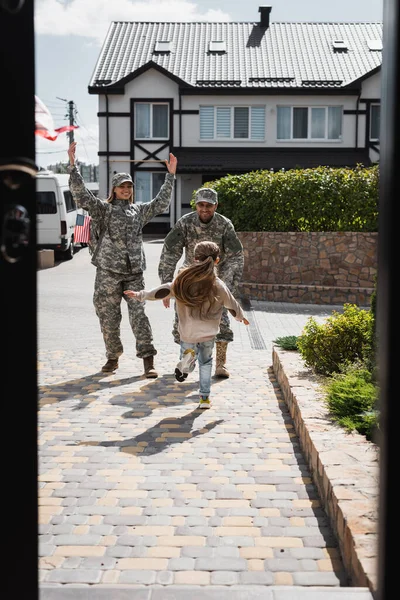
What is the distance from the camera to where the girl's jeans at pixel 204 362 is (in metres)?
6.88

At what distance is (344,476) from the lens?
13.9 ft

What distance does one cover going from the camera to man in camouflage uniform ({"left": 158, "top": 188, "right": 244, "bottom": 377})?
8.14m

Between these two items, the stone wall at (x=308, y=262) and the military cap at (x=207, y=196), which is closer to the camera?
the military cap at (x=207, y=196)

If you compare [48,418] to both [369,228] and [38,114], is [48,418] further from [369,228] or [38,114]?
[369,228]

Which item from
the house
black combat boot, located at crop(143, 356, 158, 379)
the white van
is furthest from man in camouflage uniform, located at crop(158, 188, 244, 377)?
the house

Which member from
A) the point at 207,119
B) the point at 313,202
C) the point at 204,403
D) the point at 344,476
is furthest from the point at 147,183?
the point at 344,476

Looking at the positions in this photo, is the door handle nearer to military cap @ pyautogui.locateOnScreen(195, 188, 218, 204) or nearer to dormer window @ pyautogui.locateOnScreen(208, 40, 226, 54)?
military cap @ pyautogui.locateOnScreen(195, 188, 218, 204)

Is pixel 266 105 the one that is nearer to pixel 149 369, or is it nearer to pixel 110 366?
pixel 110 366

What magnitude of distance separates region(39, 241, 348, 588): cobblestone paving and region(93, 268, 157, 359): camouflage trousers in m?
0.37

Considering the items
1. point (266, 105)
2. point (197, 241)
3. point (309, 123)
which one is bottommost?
point (197, 241)

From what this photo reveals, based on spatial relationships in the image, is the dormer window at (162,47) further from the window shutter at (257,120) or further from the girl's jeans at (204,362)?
the girl's jeans at (204,362)

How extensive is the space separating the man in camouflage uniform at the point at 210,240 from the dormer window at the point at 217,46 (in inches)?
1147

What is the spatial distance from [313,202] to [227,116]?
757 inches

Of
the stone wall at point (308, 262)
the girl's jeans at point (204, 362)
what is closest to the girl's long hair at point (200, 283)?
the girl's jeans at point (204, 362)
